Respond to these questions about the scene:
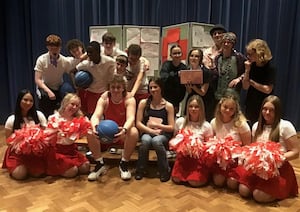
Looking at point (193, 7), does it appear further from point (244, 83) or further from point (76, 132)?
point (76, 132)

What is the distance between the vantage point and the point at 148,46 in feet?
15.0

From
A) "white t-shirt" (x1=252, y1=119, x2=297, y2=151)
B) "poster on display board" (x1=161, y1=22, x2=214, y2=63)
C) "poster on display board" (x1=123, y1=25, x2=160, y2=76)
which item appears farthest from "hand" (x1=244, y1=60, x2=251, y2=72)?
"poster on display board" (x1=123, y1=25, x2=160, y2=76)

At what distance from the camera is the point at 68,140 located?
2.83 metres

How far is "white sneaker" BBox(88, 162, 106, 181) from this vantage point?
109 inches

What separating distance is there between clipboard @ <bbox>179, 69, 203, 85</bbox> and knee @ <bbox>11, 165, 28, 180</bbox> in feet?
5.50

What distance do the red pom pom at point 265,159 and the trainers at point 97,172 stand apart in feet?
4.21

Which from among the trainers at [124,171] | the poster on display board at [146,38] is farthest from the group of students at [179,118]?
the poster on display board at [146,38]

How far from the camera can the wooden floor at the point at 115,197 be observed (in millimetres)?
2283

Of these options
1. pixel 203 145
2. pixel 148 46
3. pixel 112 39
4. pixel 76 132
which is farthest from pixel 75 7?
pixel 203 145

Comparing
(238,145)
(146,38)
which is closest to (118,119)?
(238,145)

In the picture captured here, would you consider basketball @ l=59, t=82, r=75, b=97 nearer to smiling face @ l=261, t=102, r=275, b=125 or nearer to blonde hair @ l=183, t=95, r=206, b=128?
blonde hair @ l=183, t=95, r=206, b=128

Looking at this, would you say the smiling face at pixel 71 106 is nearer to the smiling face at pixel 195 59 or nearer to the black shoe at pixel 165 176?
the black shoe at pixel 165 176

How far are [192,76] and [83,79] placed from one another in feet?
3.75

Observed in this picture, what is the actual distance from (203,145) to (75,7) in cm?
391
